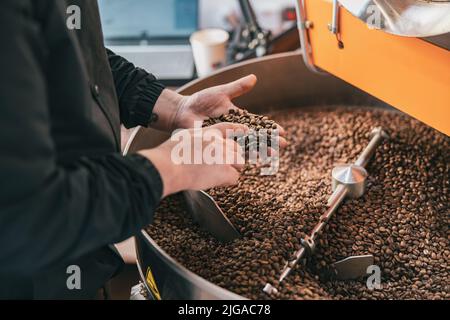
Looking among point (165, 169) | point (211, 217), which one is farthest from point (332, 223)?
point (165, 169)

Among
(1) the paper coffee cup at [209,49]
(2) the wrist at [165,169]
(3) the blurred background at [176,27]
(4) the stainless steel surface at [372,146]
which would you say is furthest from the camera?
(3) the blurred background at [176,27]

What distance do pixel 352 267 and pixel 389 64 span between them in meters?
0.42

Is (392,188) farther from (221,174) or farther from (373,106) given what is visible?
(221,174)

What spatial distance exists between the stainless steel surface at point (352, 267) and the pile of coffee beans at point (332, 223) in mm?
15

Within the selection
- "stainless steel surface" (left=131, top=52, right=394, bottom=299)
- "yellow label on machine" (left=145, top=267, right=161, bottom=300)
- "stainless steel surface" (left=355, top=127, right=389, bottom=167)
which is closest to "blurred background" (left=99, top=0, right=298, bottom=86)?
"stainless steel surface" (left=131, top=52, right=394, bottom=299)

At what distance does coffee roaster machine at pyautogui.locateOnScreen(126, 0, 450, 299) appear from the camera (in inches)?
41.0

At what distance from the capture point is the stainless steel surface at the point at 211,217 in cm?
116

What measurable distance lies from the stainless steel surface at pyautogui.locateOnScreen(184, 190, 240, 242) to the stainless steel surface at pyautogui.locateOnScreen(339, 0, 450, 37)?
47cm

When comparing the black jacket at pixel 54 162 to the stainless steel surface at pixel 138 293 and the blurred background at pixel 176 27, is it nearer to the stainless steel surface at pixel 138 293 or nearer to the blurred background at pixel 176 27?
the stainless steel surface at pixel 138 293

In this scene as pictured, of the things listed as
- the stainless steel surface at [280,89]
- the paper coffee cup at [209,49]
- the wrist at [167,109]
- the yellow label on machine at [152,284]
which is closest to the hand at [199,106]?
the wrist at [167,109]

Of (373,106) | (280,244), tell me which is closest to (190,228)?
(280,244)

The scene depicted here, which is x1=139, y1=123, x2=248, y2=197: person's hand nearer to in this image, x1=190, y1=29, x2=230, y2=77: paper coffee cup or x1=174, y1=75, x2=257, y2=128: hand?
x1=174, y1=75, x2=257, y2=128: hand
